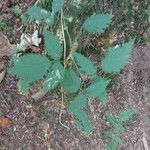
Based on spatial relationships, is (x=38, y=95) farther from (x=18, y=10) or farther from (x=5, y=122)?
(x=18, y=10)

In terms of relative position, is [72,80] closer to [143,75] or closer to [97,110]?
[97,110]

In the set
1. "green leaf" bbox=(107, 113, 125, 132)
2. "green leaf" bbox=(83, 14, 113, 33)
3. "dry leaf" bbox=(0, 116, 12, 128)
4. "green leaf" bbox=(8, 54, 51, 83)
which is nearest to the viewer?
"green leaf" bbox=(8, 54, 51, 83)

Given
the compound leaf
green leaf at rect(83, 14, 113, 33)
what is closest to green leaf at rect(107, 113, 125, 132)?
green leaf at rect(83, 14, 113, 33)

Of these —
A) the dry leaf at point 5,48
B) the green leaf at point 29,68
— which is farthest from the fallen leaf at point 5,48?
the green leaf at point 29,68

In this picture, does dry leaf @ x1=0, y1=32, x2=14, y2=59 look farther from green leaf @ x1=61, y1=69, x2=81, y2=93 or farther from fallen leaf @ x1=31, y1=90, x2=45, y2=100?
green leaf @ x1=61, y1=69, x2=81, y2=93

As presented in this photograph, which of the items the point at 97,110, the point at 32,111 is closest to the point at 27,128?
the point at 32,111

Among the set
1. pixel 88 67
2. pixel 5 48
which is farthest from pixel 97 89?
pixel 5 48
